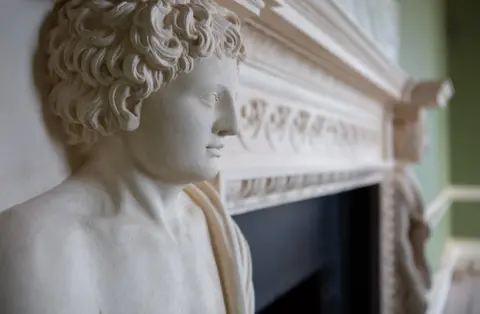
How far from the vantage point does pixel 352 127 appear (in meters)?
1.79

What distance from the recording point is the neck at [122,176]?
1.92 feet

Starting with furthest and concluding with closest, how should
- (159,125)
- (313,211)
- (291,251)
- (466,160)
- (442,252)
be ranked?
(466,160) → (442,252) → (313,211) → (291,251) → (159,125)

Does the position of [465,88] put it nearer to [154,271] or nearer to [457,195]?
[457,195]

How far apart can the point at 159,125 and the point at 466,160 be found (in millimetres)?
4600

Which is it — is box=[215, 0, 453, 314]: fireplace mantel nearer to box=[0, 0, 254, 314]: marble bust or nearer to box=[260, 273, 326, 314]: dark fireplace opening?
box=[0, 0, 254, 314]: marble bust

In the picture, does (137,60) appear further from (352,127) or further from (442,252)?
(442,252)

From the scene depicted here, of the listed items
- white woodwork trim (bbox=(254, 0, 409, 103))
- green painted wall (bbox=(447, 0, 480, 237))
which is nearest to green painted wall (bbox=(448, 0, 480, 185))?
green painted wall (bbox=(447, 0, 480, 237))

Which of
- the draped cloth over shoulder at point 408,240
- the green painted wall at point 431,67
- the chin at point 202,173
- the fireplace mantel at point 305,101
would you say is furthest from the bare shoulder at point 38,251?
the green painted wall at point 431,67

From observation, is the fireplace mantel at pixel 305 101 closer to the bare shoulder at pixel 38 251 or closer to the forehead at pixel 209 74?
the forehead at pixel 209 74

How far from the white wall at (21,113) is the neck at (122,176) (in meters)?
0.05

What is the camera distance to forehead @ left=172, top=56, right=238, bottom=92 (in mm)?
599

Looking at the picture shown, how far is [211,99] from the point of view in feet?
2.04

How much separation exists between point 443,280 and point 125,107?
11.7ft

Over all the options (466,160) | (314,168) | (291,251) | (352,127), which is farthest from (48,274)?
(466,160)
